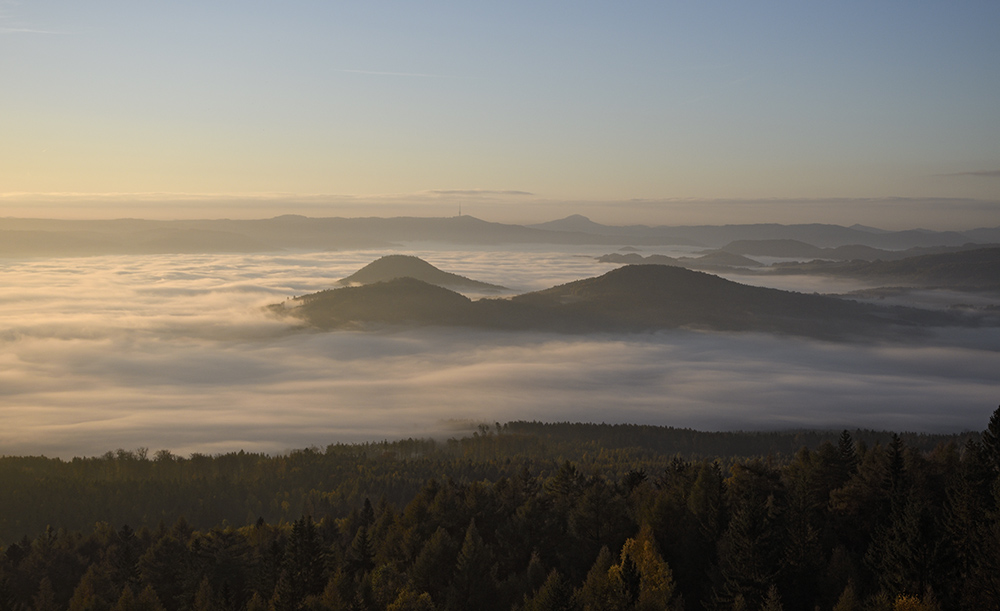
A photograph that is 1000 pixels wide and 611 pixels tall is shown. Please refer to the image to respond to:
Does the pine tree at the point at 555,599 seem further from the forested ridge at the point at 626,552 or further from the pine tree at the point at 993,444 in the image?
the pine tree at the point at 993,444

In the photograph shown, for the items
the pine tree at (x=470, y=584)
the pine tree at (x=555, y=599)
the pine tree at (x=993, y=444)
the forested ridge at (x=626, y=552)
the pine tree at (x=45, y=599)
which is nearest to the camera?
the pine tree at (x=555, y=599)

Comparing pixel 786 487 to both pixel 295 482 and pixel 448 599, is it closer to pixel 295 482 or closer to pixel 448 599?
pixel 448 599

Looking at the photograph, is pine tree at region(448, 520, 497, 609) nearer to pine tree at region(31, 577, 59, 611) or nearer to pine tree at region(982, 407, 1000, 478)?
pine tree at region(31, 577, 59, 611)

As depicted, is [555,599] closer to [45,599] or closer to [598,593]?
[598,593]

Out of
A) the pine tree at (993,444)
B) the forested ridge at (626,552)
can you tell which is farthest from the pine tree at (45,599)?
the pine tree at (993,444)

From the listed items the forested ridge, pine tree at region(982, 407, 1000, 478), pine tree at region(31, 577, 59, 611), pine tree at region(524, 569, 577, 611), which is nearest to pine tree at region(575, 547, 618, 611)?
the forested ridge

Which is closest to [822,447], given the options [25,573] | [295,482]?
[25,573]

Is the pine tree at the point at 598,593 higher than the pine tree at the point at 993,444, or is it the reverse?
the pine tree at the point at 993,444

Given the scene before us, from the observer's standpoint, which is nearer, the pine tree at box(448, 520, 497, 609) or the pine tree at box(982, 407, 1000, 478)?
the pine tree at box(448, 520, 497, 609)

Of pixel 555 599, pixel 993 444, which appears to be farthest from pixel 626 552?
pixel 993 444

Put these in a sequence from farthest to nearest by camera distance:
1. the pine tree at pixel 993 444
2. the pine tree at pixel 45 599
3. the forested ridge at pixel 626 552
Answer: the pine tree at pixel 45 599 < the pine tree at pixel 993 444 < the forested ridge at pixel 626 552

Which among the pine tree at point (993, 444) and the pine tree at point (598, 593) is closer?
the pine tree at point (598, 593)
